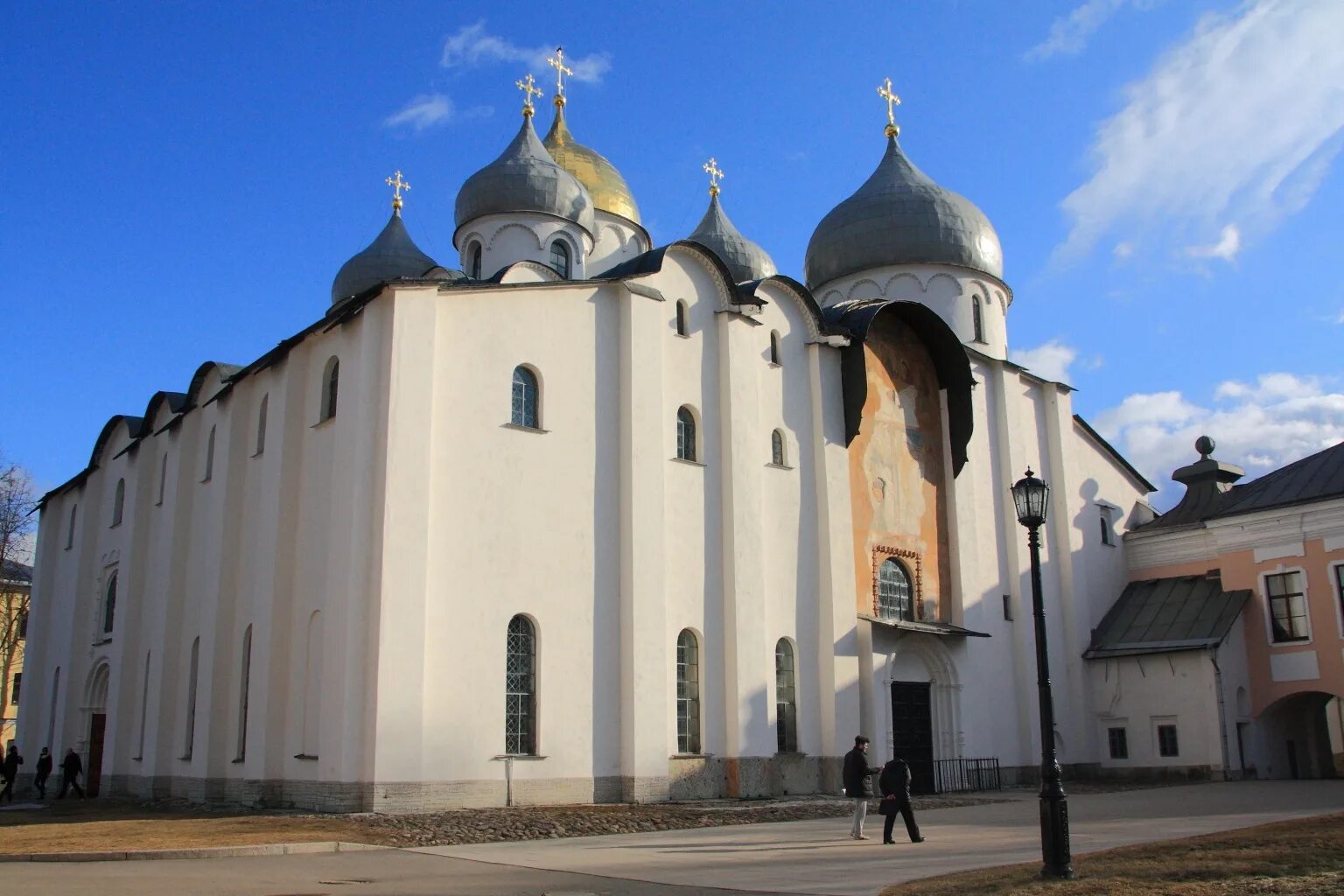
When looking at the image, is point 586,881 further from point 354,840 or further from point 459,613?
point 459,613

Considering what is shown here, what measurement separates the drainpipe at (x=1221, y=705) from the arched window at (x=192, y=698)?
69.1ft

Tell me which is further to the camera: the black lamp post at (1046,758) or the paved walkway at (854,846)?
the paved walkway at (854,846)

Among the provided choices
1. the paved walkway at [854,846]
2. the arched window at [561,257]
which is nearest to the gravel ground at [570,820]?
the paved walkway at [854,846]

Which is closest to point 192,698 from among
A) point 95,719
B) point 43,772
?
point 43,772

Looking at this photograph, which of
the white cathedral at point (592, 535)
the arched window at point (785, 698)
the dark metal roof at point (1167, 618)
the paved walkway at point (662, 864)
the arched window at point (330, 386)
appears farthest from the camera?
the dark metal roof at point (1167, 618)

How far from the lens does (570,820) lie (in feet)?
54.6

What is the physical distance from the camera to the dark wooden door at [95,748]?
2873 centimetres

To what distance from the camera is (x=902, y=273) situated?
1216 inches

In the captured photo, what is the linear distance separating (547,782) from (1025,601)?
13741mm

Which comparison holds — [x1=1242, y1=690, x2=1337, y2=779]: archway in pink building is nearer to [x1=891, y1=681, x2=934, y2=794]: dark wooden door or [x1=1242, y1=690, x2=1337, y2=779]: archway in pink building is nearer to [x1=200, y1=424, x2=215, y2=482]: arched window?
[x1=891, y1=681, x2=934, y2=794]: dark wooden door

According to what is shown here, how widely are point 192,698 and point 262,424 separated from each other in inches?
226

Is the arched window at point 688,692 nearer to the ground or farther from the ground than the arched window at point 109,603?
nearer to the ground

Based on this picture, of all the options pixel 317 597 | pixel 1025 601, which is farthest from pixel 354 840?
pixel 1025 601

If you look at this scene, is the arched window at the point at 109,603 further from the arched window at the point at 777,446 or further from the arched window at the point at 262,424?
the arched window at the point at 777,446
